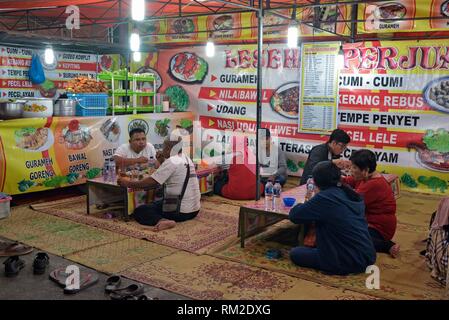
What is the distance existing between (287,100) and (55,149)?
15.7 ft

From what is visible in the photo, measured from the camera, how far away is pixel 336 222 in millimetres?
4508

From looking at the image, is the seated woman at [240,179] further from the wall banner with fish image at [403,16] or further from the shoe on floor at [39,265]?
the shoe on floor at [39,265]

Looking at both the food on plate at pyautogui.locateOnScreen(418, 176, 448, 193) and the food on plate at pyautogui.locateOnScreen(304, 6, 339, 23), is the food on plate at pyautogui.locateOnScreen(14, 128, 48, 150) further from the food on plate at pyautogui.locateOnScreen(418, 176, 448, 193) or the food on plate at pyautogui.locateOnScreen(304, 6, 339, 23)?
the food on plate at pyautogui.locateOnScreen(418, 176, 448, 193)

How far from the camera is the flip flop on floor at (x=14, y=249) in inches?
211

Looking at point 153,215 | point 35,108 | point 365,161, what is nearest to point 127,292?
point 153,215

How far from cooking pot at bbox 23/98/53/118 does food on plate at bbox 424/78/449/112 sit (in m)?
6.71

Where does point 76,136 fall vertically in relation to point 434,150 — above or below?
above

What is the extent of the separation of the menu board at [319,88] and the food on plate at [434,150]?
67.3 inches

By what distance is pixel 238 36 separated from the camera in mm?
10625

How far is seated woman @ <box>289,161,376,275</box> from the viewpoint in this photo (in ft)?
14.8

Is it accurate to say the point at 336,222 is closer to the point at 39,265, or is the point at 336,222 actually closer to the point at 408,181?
the point at 39,265

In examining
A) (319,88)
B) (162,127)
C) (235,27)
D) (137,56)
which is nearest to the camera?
A: (319,88)

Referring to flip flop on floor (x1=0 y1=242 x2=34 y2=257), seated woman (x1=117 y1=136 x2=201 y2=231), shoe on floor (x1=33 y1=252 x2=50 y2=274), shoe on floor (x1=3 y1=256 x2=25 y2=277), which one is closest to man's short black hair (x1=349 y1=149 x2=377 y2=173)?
seated woman (x1=117 y1=136 x2=201 y2=231)
